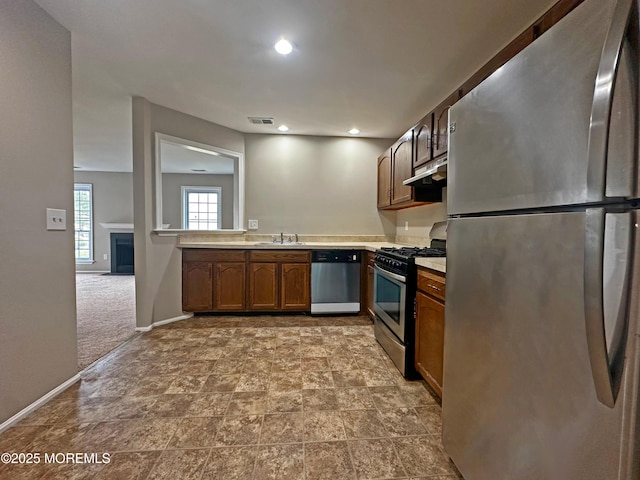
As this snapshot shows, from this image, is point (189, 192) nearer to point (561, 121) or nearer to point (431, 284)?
point (431, 284)

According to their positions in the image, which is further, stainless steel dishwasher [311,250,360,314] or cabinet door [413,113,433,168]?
stainless steel dishwasher [311,250,360,314]

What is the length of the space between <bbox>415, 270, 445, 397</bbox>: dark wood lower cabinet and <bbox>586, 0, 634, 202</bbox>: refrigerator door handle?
116 centimetres

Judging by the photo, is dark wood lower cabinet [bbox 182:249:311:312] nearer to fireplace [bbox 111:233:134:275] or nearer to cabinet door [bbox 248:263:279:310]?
cabinet door [bbox 248:263:279:310]

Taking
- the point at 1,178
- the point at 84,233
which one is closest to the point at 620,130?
the point at 1,178

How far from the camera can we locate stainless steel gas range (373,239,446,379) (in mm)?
2121

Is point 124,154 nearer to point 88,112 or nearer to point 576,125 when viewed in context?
point 88,112

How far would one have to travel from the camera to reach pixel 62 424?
1.61 m

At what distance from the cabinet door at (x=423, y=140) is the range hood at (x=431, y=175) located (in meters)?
0.07

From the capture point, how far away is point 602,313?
2.07 feet

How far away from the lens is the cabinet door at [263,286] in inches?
139

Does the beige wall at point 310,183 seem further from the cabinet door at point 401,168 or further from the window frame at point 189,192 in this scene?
the window frame at point 189,192

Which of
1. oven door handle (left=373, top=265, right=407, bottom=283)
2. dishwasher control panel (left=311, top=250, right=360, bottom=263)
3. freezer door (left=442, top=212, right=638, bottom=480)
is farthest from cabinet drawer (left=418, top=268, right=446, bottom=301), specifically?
dishwasher control panel (left=311, top=250, right=360, bottom=263)

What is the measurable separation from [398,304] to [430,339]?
1.44 ft

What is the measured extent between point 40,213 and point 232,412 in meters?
1.70
